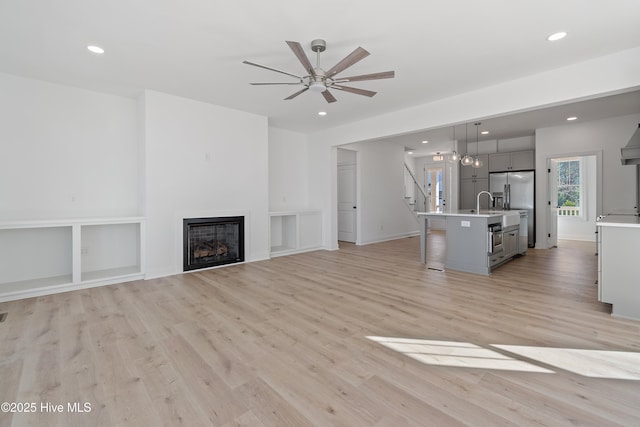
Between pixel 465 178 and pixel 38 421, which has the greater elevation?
pixel 465 178

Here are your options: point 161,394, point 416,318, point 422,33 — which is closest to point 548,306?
point 416,318

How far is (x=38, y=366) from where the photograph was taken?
6.80 ft

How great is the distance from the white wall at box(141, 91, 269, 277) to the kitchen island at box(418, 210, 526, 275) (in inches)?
133

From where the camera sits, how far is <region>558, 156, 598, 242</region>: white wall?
8039 mm

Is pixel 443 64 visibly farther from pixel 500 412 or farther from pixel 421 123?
pixel 500 412

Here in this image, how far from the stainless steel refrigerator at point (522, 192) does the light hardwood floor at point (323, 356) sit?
3684 mm

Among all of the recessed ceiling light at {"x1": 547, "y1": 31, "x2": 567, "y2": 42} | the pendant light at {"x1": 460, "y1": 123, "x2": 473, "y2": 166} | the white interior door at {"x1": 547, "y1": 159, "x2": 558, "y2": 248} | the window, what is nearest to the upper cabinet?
the white interior door at {"x1": 547, "y1": 159, "x2": 558, "y2": 248}

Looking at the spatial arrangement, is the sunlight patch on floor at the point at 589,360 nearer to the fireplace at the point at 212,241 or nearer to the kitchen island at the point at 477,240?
the kitchen island at the point at 477,240

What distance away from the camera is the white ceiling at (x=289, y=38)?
2529 millimetres

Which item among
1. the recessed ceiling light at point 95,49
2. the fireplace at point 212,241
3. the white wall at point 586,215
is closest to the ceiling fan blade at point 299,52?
the recessed ceiling light at point 95,49

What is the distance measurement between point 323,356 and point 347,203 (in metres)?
6.20

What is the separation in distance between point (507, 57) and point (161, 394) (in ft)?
15.1

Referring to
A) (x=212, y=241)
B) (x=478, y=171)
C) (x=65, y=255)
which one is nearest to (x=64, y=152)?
(x=65, y=255)

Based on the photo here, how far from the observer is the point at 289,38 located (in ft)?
9.78
